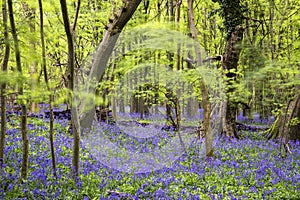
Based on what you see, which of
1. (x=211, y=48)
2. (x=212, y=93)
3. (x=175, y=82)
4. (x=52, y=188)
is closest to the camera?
(x=52, y=188)

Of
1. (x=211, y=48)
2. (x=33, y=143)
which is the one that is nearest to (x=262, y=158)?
(x=33, y=143)

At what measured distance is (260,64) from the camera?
8273mm

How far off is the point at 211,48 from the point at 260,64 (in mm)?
15199

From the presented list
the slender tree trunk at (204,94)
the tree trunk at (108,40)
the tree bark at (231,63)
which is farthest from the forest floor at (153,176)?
the tree bark at (231,63)

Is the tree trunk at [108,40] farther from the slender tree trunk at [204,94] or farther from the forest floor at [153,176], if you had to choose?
the slender tree trunk at [204,94]

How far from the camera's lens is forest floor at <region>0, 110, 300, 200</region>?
197 inches

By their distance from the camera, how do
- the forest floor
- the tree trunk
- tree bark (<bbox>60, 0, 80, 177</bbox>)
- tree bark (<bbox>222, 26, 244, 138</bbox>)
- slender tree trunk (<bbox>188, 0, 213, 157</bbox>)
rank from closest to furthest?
tree bark (<bbox>60, 0, 80, 177</bbox>), the forest floor, the tree trunk, slender tree trunk (<bbox>188, 0, 213, 157</bbox>), tree bark (<bbox>222, 26, 244, 138</bbox>)

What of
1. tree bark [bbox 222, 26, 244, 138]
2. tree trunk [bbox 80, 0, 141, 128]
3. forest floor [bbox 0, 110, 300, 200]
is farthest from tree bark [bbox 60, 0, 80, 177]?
tree bark [bbox 222, 26, 244, 138]

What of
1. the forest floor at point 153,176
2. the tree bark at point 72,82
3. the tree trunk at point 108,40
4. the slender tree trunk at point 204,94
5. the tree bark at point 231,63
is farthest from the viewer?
the tree bark at point 231,63

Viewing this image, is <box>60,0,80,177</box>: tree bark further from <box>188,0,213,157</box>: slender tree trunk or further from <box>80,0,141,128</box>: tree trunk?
<box>188,0,213,157</box>: slender tree trunk

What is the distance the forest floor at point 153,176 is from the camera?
5004mm

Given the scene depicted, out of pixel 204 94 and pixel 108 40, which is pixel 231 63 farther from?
pixel 108 40

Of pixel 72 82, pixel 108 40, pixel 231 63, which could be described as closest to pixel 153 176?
pixel 72 82

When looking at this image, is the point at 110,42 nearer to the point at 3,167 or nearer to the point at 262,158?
the point at 3,167
